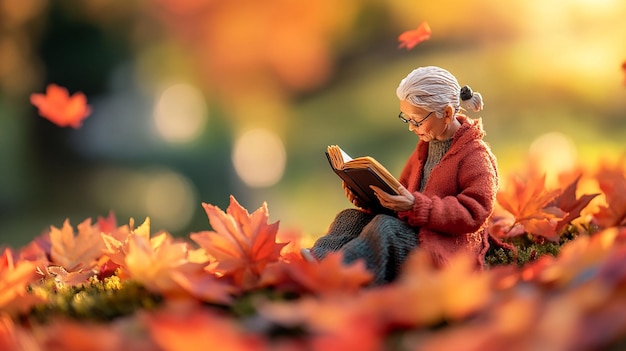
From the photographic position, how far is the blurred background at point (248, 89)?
473 cm

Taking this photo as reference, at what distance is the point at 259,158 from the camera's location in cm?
548

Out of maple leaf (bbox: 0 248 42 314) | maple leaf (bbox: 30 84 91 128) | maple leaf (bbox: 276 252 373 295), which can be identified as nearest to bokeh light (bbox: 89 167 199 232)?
A: maple leaf (bbox: 30 84 91 128)

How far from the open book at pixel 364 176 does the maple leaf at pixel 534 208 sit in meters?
0.28

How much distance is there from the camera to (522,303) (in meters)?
0.65

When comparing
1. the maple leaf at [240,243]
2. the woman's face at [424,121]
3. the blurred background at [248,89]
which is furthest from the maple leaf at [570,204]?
the blurred background at [248,89]

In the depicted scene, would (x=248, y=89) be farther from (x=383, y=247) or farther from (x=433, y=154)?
(x=383, y=247)

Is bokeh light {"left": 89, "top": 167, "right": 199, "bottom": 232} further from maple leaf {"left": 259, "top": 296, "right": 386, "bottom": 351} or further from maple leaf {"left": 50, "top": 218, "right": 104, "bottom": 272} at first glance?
maple leaf {"left": 259, "top": 296, "right": 386, "bottom": 351}

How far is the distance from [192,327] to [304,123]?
4.91 metres

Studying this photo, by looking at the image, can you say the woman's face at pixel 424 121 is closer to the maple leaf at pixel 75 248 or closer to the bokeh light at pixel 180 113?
the maple leaf at pixel 75 248

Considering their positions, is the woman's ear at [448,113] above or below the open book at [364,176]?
above

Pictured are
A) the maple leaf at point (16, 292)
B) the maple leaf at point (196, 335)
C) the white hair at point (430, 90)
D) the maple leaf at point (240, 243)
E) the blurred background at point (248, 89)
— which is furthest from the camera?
the blurred background at point (248, 89)

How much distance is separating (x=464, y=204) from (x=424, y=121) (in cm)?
18

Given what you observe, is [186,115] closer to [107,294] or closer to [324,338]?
[107,294]

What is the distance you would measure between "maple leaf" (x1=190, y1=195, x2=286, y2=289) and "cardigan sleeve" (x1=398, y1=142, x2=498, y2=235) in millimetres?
226
